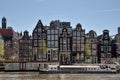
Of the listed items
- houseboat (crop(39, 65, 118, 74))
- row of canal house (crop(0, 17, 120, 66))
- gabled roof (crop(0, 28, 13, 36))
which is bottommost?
houseboat (crop(39, 65, 118, 74))

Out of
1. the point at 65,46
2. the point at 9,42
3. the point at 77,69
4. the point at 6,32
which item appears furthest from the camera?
the point at 6,32

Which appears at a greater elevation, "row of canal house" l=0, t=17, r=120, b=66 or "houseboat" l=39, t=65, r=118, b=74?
"row of canal house" l=0, t=17, r=120, b=66

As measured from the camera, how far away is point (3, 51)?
118938 millimetres

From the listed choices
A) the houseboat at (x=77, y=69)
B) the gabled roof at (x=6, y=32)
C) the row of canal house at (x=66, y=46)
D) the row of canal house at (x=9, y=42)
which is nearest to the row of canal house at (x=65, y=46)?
the row of canal house at (x=66, y=46)

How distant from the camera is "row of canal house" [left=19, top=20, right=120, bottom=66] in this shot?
11698 centimetres

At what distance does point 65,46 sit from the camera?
118 m

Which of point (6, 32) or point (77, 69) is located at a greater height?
point (6, 32)

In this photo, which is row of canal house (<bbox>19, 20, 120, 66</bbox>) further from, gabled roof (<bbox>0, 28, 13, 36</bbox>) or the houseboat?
the houseboat

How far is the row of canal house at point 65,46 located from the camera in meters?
117

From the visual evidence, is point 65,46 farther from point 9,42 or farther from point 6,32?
point 6,32

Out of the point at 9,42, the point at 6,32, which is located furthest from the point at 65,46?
the point at 6,32

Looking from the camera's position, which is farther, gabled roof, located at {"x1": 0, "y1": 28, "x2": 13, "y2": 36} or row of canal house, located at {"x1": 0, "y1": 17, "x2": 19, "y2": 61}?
gabled roof, located at {"x1": 0, "y1": 28, "x2": 13, "y2": 36}

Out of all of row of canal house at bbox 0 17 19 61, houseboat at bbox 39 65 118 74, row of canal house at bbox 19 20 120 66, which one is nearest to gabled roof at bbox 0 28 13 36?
row of canal house at bbox 0 17 19 61

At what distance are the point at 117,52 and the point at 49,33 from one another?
2636 centimetres
